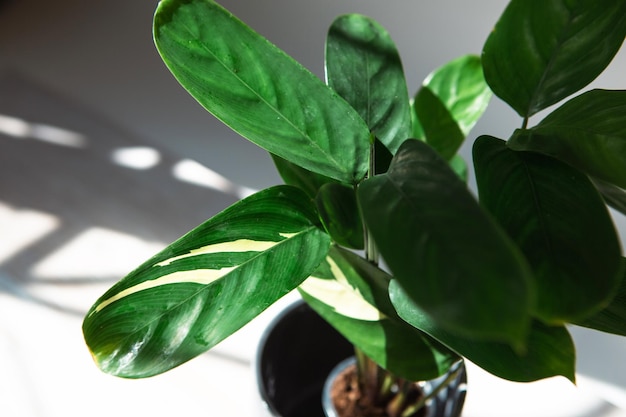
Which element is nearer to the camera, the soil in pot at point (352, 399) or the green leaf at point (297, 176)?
the green leaf at point (297, 176)

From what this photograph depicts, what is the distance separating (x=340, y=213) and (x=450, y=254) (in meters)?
0.19

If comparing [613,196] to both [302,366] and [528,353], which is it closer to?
[528,353]

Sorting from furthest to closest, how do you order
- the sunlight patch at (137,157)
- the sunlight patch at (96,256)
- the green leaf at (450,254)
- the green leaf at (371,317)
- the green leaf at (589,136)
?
the sunlight patch at (137,157), the sunlight patch at (96,256), the green leaf at (371,317), the green leaf at (589,136), the green leaf at (450,254)

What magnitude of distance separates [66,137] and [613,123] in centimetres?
94

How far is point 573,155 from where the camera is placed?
1.27 ft

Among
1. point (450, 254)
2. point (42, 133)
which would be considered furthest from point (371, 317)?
point (42, 133)

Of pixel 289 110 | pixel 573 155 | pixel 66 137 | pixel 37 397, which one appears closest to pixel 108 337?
pixel 289 110

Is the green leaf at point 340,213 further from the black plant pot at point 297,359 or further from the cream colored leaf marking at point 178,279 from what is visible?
the black plant pot at point 297,359

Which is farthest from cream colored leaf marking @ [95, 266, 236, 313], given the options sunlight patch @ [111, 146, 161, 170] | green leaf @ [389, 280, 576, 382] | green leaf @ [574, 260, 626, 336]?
sunlight patch @ [111, 146, 161, 170]

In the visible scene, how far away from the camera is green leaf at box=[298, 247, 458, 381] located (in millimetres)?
503

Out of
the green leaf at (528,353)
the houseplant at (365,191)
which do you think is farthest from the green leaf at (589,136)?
the green leaf at (528,353)

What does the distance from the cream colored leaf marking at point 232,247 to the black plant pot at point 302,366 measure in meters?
0.20

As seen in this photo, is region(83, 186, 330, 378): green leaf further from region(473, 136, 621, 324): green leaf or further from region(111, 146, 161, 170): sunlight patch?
region(111, 146, 161, 170): sunlight patch

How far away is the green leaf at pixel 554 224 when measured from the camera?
0.31 metres
